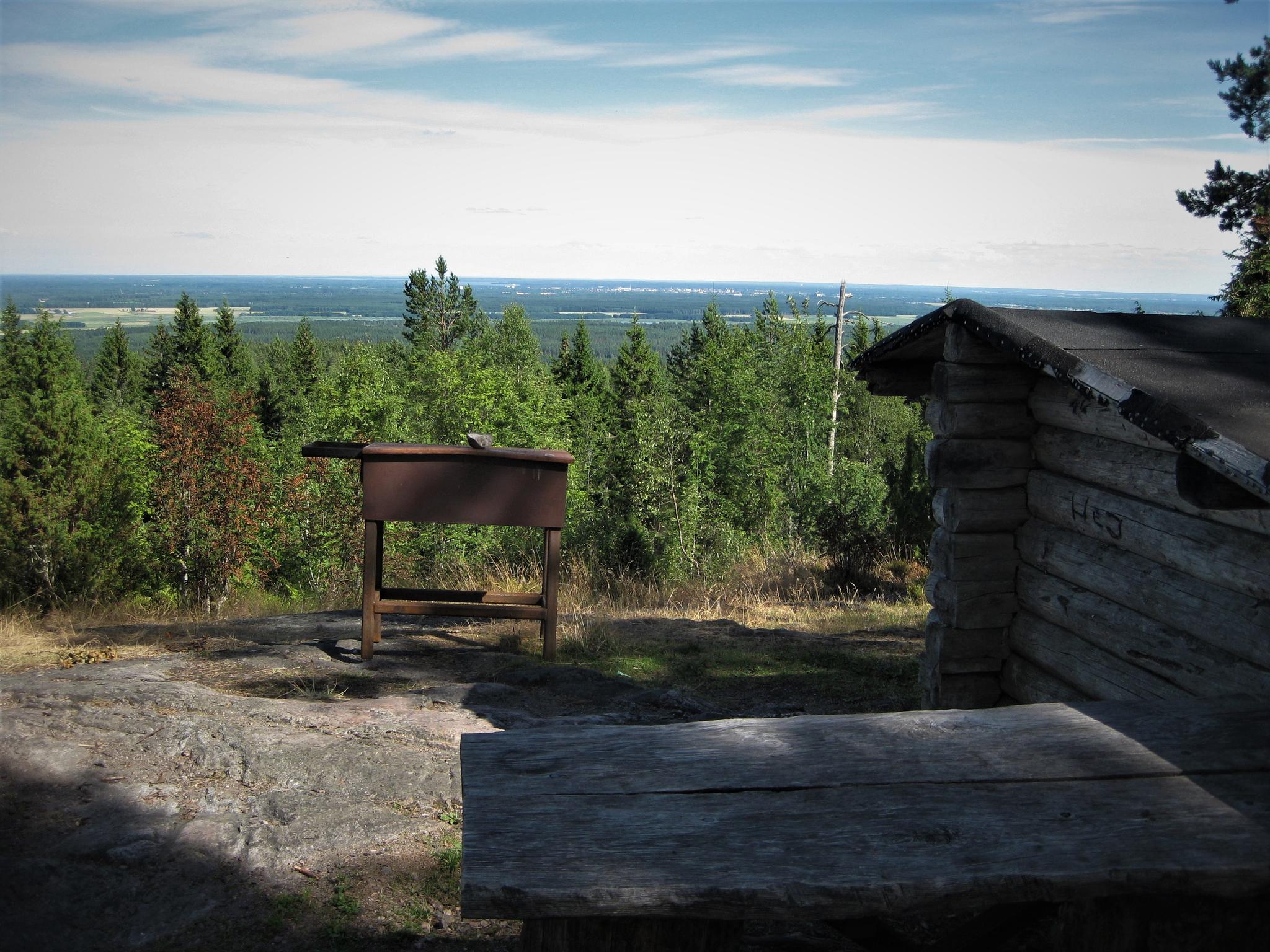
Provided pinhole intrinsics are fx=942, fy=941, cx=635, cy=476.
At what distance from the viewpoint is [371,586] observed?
21.5 feet

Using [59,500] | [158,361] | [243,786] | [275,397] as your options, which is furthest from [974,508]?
[158,361]

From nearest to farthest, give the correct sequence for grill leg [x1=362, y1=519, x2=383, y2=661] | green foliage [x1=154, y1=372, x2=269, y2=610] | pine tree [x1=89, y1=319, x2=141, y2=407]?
grill leg [x1=362, y1=519, x2=383, y2=661] → green foliage [x1=154, y1=372, x2=269, y2=610] → pine tree [x1=89, y1=319, x2=141, y2=407]

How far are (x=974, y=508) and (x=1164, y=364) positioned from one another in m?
1.47

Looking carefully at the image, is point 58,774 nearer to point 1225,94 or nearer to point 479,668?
point 479,668

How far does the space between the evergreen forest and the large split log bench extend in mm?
8808

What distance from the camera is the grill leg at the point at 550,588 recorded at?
21.5 ft

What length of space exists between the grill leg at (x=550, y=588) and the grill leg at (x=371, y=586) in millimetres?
1142

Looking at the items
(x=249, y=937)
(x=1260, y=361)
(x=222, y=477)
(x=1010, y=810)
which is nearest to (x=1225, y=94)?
(x=1260, y=361)

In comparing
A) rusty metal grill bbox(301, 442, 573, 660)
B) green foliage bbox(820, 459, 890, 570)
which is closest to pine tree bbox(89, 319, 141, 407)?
green foliage bbox(820, 459, 890, 570)

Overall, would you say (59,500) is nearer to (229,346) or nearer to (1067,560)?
(1067,560)

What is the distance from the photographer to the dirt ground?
315cm

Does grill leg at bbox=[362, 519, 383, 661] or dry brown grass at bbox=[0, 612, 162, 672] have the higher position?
grill leg at bbox=[362, 519, 383, 661]

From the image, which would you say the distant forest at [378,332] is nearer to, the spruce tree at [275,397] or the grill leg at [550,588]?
the spruce tree at [275,397]

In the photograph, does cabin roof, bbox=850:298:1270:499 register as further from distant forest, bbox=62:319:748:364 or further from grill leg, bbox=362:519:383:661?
distant forest, bbox=62:319:748:364
